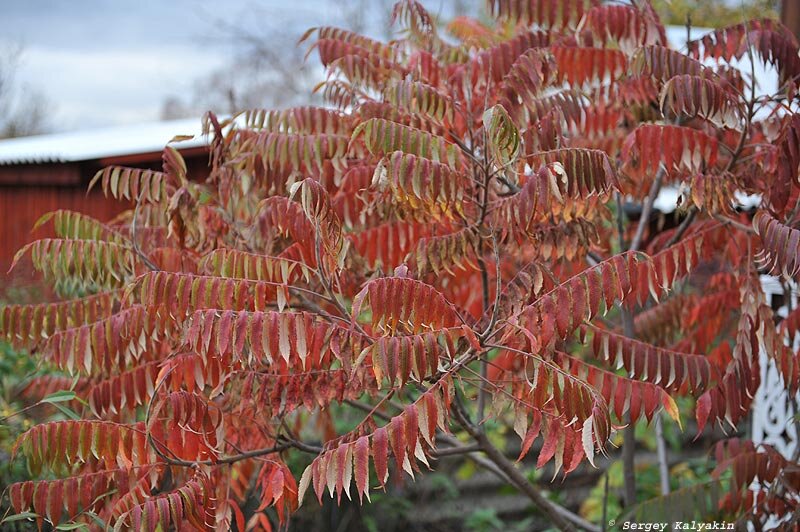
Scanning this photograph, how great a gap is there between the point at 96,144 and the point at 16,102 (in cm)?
2005

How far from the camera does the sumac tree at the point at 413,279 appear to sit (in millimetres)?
2660

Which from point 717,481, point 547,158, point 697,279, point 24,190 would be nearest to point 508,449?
point 697,279

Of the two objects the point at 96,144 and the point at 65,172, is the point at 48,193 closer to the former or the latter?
the point at 65,172

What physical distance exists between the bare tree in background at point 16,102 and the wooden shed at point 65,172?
59.6 feet

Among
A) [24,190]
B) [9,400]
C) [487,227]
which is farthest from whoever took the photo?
[24,190]

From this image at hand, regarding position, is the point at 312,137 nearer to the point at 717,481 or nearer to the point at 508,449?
the point at 717,481

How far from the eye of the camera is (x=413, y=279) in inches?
105

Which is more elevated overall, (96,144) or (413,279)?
(413,279)

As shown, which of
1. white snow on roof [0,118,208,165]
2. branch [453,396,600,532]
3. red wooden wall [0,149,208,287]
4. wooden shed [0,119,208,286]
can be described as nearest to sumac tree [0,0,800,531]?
branch [453,396,600,532]

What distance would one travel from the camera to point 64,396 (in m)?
3.07

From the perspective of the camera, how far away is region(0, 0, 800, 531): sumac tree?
8.73ft

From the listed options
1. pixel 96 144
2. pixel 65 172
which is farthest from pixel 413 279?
pixel 96 144

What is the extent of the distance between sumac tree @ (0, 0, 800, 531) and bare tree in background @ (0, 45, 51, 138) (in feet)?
91.8

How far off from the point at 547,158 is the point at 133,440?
174 cm
